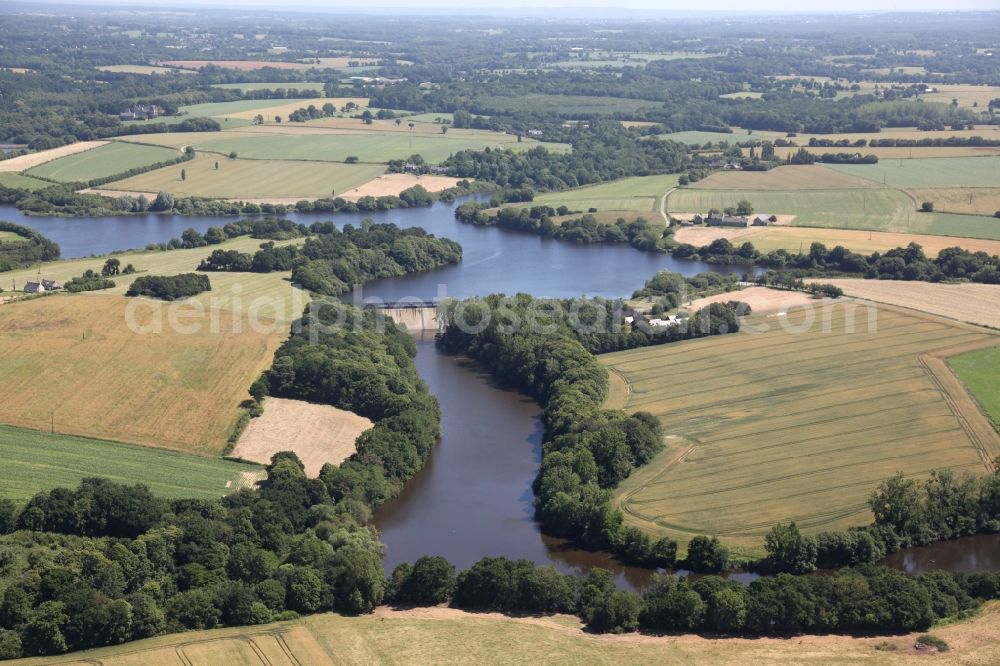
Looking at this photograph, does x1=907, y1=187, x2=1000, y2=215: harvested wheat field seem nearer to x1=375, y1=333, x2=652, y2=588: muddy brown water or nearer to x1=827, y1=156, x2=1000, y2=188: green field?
x1=827, y1=156, x2=1000, y2=188: green field

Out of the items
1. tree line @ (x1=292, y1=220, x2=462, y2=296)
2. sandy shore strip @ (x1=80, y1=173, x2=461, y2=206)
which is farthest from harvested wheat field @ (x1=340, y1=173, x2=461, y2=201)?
tree line @ (x1=292, y1=220, x2=462, y2=296)

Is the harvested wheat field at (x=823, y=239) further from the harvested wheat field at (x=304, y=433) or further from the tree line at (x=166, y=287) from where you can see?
the harvested wheat field at (x=304, y=433)

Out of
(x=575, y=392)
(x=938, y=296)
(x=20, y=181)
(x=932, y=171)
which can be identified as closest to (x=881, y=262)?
(x=938, y=296)

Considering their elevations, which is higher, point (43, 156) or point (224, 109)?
point (224, 109)

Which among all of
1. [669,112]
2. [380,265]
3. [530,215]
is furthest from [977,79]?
[380,265]

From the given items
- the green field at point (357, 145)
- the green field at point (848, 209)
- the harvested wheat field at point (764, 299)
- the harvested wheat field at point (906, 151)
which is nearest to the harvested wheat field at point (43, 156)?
the green field at point (357, 145)

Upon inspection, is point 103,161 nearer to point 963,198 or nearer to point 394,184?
point 394,184
